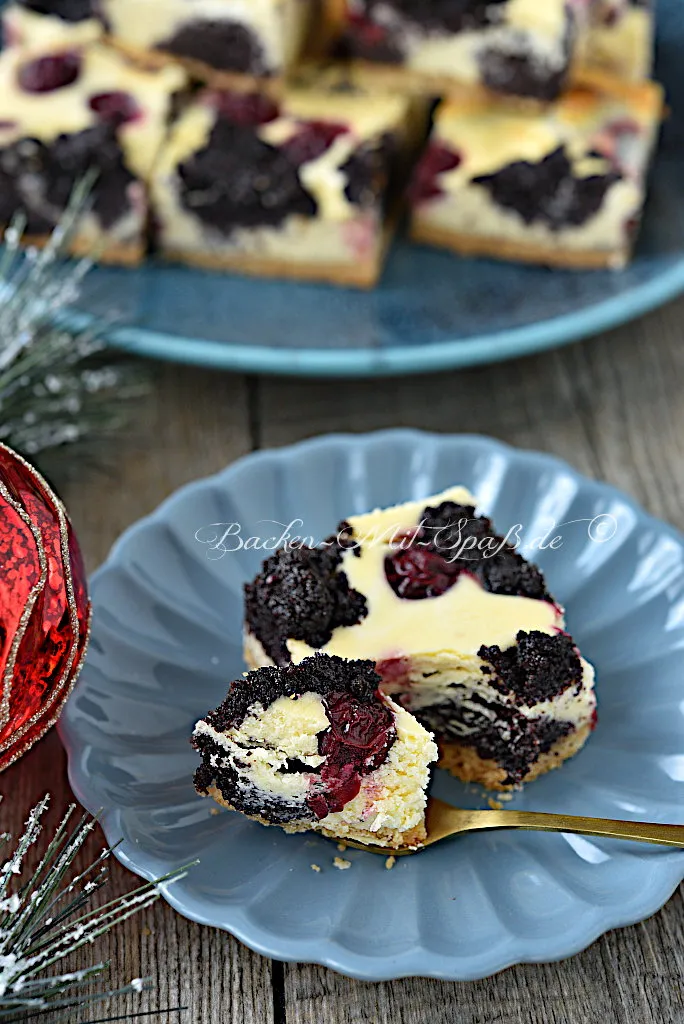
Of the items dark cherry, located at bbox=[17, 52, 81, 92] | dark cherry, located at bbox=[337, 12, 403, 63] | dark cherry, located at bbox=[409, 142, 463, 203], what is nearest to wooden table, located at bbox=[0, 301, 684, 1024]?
dark cherry, located at bbox=[409, 142, 463, 203]

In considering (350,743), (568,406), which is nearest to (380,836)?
(350,743)

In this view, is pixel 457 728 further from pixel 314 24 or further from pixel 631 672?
pixel 314 24

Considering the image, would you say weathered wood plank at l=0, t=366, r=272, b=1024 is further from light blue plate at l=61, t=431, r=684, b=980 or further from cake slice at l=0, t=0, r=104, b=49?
cake slice at l=0, t=0, r=104, b=49

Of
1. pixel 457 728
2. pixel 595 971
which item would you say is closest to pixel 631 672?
pixel 457 728

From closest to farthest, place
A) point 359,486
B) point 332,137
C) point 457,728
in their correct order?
point 457,728, point 359,486, point 332,137

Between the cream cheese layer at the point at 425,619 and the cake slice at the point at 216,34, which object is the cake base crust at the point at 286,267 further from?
the cream cheese layer at the point at 425,619

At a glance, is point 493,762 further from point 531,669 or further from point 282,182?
point 282,182
